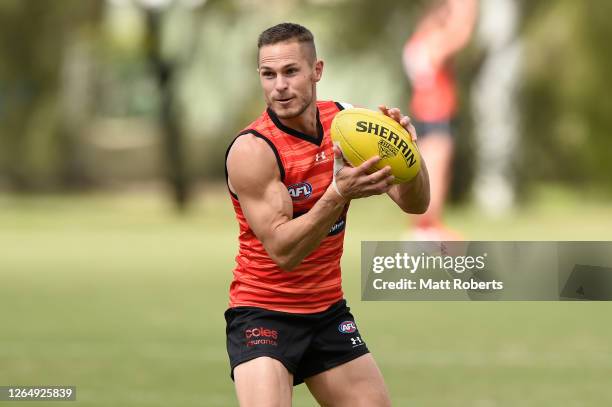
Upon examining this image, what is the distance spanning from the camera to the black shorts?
5828 mm

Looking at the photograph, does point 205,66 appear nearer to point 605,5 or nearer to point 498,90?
point 498,90

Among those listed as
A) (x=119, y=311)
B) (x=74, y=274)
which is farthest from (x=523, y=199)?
(x=119, y=311)

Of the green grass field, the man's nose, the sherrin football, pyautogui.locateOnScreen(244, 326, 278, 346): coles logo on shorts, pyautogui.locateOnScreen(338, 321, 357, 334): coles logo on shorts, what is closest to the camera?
the sherrin football

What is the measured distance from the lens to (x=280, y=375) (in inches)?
226

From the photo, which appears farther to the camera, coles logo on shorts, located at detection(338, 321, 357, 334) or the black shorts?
coles logo on shorts, located at detection(338, 321, 357, 334)

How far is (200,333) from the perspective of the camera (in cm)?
1192

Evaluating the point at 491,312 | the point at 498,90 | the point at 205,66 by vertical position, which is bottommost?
the point at 491,312

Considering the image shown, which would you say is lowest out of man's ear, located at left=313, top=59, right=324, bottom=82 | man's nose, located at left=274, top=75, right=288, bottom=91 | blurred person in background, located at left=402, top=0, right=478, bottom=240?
man's nose, located at left=274, top=75, right=288, bottom=91

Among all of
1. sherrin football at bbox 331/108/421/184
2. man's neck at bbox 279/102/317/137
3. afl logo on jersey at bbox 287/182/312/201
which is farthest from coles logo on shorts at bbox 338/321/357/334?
man's neck at bbox 279/102/317/137

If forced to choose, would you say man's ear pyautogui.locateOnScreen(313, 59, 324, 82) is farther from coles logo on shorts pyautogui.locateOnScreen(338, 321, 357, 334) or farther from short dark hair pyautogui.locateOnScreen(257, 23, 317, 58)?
coles logo on shorts pyautogui.locateOnScreen(338, 321, 357, 334)

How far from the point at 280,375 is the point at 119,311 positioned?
7.85m

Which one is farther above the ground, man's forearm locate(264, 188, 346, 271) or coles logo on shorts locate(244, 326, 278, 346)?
man's forearm locate(264, 188, 346, 271)

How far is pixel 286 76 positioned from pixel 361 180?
67cm

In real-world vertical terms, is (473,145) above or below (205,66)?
below
